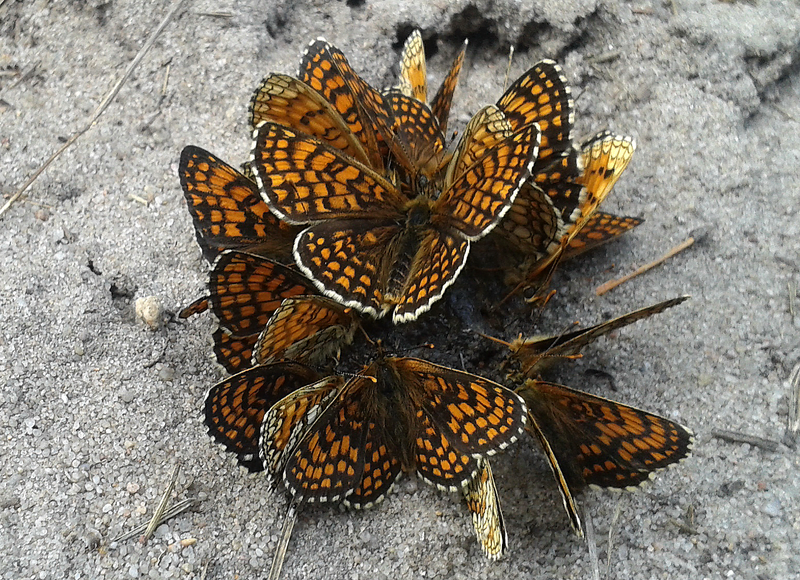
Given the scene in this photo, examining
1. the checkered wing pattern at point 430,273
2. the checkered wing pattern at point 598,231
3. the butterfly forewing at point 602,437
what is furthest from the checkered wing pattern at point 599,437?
the checkered wing pattern at point 598,231

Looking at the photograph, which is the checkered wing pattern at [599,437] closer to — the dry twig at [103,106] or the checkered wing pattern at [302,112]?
the checkered wing pattern at [302,112]

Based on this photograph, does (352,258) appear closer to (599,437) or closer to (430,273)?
(430,273)

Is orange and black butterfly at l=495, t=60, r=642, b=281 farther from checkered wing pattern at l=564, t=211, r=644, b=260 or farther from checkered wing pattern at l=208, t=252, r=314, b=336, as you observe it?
checkered wing pattern at l=208, t=252, r=314, b=336

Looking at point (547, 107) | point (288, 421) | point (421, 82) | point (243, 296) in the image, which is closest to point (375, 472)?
point (288, 421)

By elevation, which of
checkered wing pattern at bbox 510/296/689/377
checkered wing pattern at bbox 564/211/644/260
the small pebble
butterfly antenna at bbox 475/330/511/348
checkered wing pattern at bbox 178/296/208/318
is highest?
checkered wing pattern at bbox 564/211/644/260

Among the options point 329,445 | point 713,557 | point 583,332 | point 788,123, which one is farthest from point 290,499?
point 788,123

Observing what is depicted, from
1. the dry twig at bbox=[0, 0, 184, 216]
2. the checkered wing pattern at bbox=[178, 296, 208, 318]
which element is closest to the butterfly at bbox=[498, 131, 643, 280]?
the checkered wing pattern at bbox=[178, 296, 208, 318]

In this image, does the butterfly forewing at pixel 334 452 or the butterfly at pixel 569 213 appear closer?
the butterfly forewing at pixel 334 452
